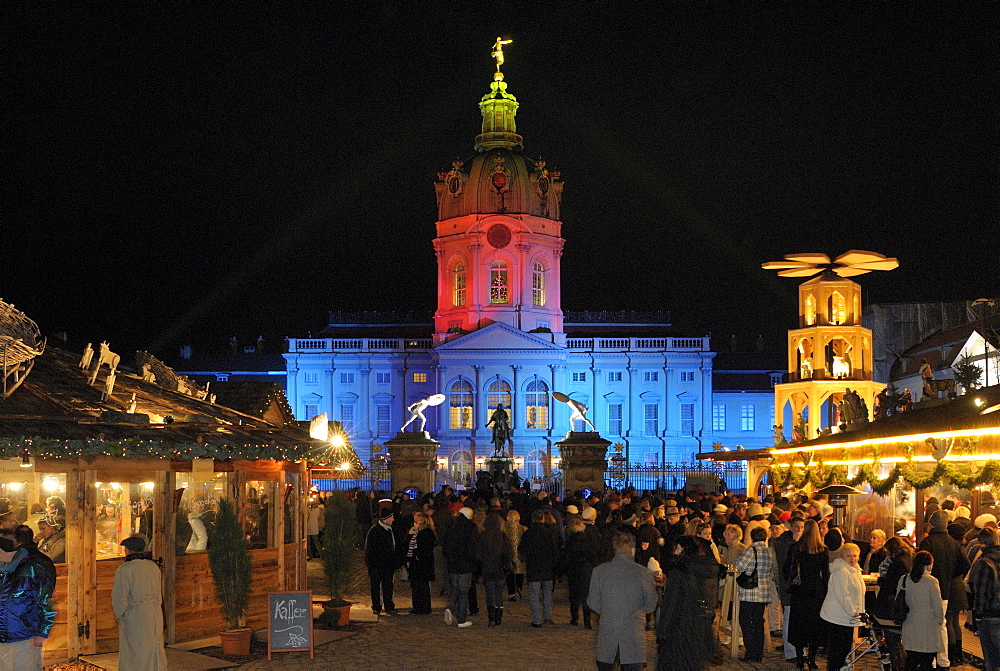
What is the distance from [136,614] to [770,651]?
25.7 feet

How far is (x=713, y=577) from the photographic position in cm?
1140

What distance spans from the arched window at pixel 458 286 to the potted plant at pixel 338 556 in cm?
5778

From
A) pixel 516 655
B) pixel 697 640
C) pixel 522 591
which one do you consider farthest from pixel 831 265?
pixel 697 640

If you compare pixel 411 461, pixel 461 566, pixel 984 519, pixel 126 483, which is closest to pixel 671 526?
pixel 461 566

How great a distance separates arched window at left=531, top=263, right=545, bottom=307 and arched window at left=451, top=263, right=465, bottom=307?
14.3 feet

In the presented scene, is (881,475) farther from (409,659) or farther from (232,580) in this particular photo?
(232,580)

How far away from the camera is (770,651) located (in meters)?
14.9

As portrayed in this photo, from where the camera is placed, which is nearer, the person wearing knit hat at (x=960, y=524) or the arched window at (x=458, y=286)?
the person wearing knit hat at (x=960, y=524)

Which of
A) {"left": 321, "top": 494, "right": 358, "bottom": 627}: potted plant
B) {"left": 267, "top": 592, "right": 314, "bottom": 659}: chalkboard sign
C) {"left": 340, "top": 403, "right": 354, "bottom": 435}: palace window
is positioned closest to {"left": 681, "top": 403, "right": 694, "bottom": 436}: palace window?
{"left": 340, "top": 403, "right": 354, "bottom": 435}: palace window

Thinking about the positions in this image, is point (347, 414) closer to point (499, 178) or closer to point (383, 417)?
point (383, 417)

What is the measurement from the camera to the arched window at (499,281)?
73.9m

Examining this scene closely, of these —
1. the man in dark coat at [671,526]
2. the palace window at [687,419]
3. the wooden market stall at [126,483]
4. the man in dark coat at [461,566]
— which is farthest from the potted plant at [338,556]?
the palace window at [687,419]

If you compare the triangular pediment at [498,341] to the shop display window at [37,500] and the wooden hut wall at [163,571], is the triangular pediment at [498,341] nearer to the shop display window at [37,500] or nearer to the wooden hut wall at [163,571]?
the wooden hut wall at [163,571]

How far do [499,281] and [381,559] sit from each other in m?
56.3
